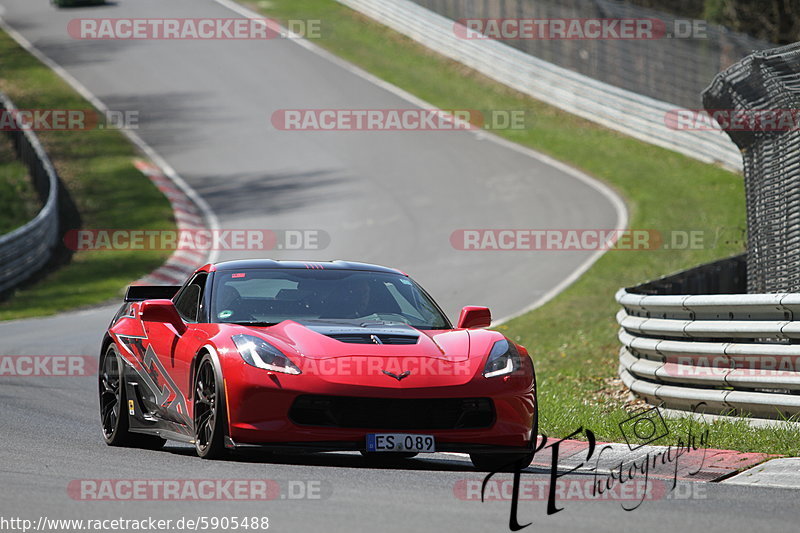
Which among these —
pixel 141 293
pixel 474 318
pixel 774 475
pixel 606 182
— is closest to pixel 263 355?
pixel 474 318

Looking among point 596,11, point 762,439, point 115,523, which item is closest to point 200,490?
point 115,523

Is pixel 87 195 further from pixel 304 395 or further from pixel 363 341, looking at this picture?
pixel 304 395

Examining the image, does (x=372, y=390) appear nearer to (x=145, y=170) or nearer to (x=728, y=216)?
(x=728, y=216)

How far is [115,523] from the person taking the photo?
5.71m

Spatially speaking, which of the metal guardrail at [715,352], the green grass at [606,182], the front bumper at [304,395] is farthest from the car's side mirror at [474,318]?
the metal guardrail at [715,352]

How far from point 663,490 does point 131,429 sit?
3.91m

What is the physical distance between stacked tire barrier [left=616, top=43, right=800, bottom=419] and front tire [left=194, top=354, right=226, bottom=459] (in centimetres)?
423

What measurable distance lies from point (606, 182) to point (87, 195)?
481 inches

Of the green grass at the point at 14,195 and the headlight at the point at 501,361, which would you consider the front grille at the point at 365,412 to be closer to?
the headlight at the point at 501,361

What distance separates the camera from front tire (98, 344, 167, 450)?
914 centimetres

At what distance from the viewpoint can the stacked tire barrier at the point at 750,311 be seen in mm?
9773

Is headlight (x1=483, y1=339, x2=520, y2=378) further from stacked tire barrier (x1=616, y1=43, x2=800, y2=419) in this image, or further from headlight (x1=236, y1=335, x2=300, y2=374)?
stacked tire barrier (x1=616, y1=43, x2=800, y2=419)

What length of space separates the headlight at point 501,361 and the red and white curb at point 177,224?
14675 mm

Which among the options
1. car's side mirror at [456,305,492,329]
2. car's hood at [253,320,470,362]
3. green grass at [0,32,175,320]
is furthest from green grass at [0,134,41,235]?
car's hood at [253,320,470,362]
